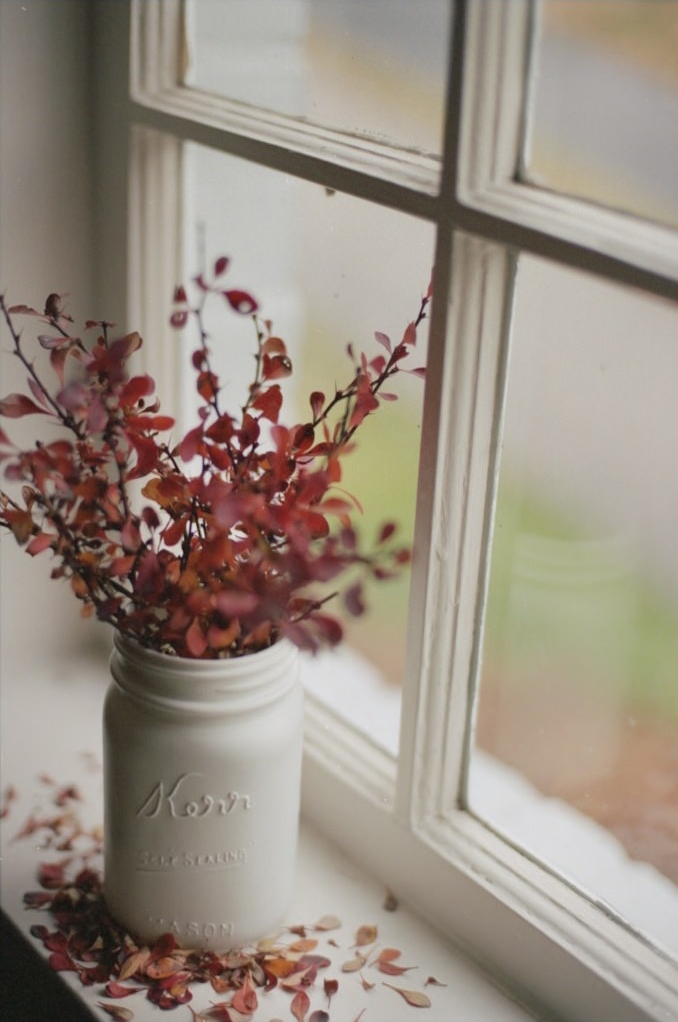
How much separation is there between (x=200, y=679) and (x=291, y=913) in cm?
30

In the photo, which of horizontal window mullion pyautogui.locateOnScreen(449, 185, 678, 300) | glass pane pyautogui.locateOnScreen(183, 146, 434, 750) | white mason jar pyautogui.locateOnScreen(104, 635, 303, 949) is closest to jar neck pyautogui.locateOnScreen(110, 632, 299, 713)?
white mason jar pyautogui.locateOnScreen(104, 635, 303, 949)

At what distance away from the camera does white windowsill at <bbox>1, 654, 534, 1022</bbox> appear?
1072 millimetres

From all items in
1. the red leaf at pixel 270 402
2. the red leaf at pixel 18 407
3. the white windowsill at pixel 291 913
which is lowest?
the white windowsill at pixel 291 913

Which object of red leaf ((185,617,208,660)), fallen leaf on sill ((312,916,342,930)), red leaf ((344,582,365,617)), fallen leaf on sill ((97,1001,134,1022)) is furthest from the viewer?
fallen leaf on sill ((312,916,342,930))

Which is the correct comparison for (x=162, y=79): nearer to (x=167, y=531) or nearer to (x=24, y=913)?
(x=167, y=531)

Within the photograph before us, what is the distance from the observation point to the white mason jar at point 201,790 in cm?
101

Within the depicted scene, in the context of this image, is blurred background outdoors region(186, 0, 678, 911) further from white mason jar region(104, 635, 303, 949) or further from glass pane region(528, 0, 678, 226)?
white mason jar region(104, 635, 303, 949)

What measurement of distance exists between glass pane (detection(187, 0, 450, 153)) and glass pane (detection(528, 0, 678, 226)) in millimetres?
111

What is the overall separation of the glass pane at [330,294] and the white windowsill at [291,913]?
16cm

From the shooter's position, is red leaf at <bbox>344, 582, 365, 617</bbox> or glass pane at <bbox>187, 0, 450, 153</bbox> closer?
red leaf at <bbox>344, 582, 365, 617</bbox>

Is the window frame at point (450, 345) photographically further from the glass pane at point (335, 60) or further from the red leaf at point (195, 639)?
the red leaf at point (195, 639)

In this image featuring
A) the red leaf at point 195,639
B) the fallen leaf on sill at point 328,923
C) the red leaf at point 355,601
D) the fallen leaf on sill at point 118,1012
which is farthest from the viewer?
the fallen leaf on sill at point 328,923

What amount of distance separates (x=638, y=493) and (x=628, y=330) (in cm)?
20

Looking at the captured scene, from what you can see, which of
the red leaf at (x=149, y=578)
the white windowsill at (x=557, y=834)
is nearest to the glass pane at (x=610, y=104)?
the red leaf at (x=149, y=578)
